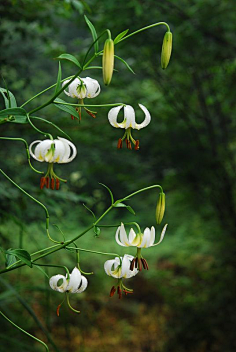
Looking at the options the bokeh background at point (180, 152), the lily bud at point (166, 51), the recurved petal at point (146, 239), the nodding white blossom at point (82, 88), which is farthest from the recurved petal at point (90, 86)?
the bokeh background at point (180, 152)

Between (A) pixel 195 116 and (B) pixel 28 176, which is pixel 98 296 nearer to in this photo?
(A) pixel 195 116

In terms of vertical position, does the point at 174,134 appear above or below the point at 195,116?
below

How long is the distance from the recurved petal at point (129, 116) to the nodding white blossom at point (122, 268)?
0.18 metres

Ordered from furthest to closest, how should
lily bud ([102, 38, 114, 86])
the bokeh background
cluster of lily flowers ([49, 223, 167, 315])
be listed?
the bokeh background → cluster of lily flowers ([49, 223, 167, 315]) → lily bud ([102, 38, 114, 86])

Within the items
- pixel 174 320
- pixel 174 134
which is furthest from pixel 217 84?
pixel 174 320

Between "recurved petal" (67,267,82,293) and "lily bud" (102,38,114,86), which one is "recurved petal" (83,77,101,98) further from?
"recurved petal" (67,267,82,293)

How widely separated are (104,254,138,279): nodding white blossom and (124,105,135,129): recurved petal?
0.18 m

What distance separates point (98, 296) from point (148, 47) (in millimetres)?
1834

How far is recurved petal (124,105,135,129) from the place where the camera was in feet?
2.10

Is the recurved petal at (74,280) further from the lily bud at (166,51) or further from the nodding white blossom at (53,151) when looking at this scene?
the lily bud at (166,51)

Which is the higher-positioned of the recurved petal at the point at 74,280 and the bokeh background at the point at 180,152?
the bokeh background at the point at 180,152

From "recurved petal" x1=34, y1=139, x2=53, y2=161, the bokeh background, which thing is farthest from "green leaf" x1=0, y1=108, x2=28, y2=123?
the bokeh background

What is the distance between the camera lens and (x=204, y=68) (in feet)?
8.08

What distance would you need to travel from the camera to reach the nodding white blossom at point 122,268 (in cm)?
65
